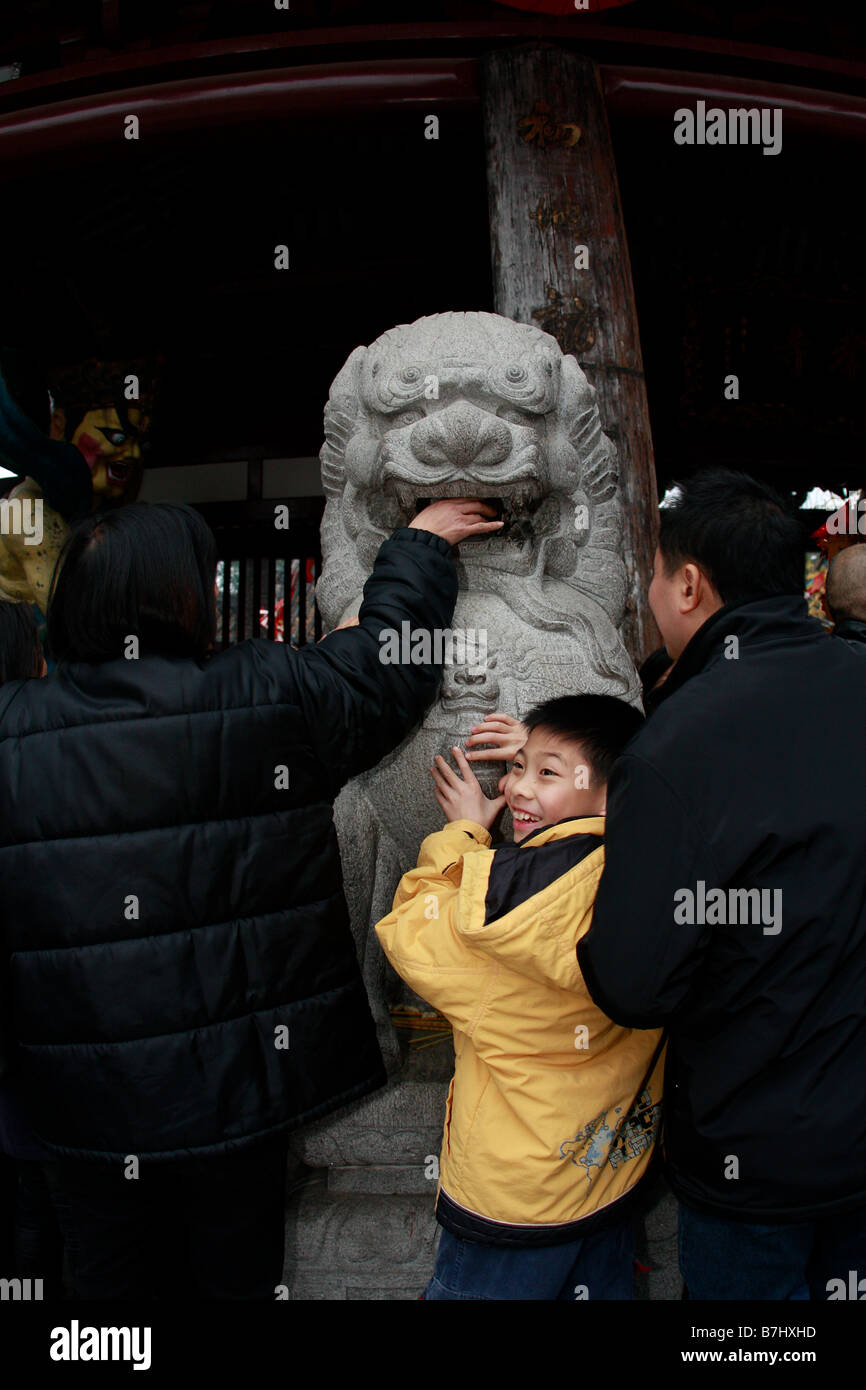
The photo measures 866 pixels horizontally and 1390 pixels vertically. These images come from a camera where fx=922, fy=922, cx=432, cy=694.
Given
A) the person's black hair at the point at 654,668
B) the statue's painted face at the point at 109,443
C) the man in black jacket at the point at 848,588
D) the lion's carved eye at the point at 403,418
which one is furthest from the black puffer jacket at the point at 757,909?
the statue's painted face at the point at 109,443

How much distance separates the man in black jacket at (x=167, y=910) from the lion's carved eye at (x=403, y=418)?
0.57 meters

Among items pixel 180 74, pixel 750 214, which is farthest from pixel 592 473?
pixel 750 214

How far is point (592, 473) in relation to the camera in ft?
6.22

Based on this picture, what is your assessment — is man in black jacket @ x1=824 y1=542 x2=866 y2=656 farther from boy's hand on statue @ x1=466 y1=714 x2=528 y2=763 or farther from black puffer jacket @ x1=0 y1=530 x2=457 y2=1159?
black puffer jacket @ x1=0 y1=530 x2=457 y2=1159

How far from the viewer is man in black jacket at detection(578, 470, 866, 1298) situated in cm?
107

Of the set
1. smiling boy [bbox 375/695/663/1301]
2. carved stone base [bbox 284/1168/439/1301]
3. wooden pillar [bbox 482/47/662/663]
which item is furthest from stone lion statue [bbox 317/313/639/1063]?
wooden pillar [bbox 482/47/662/663]

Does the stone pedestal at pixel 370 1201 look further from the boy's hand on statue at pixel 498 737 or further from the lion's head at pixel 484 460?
the lion's head at pixel 484 460

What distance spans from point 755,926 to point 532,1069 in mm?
358

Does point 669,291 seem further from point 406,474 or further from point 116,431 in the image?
point 406,474

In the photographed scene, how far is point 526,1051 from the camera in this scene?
122cm

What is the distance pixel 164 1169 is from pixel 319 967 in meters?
0.34

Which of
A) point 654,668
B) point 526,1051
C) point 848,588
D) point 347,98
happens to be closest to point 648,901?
point 526,1051

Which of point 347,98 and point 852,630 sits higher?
point 347,98

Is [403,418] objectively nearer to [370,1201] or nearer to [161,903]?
[161,903]
